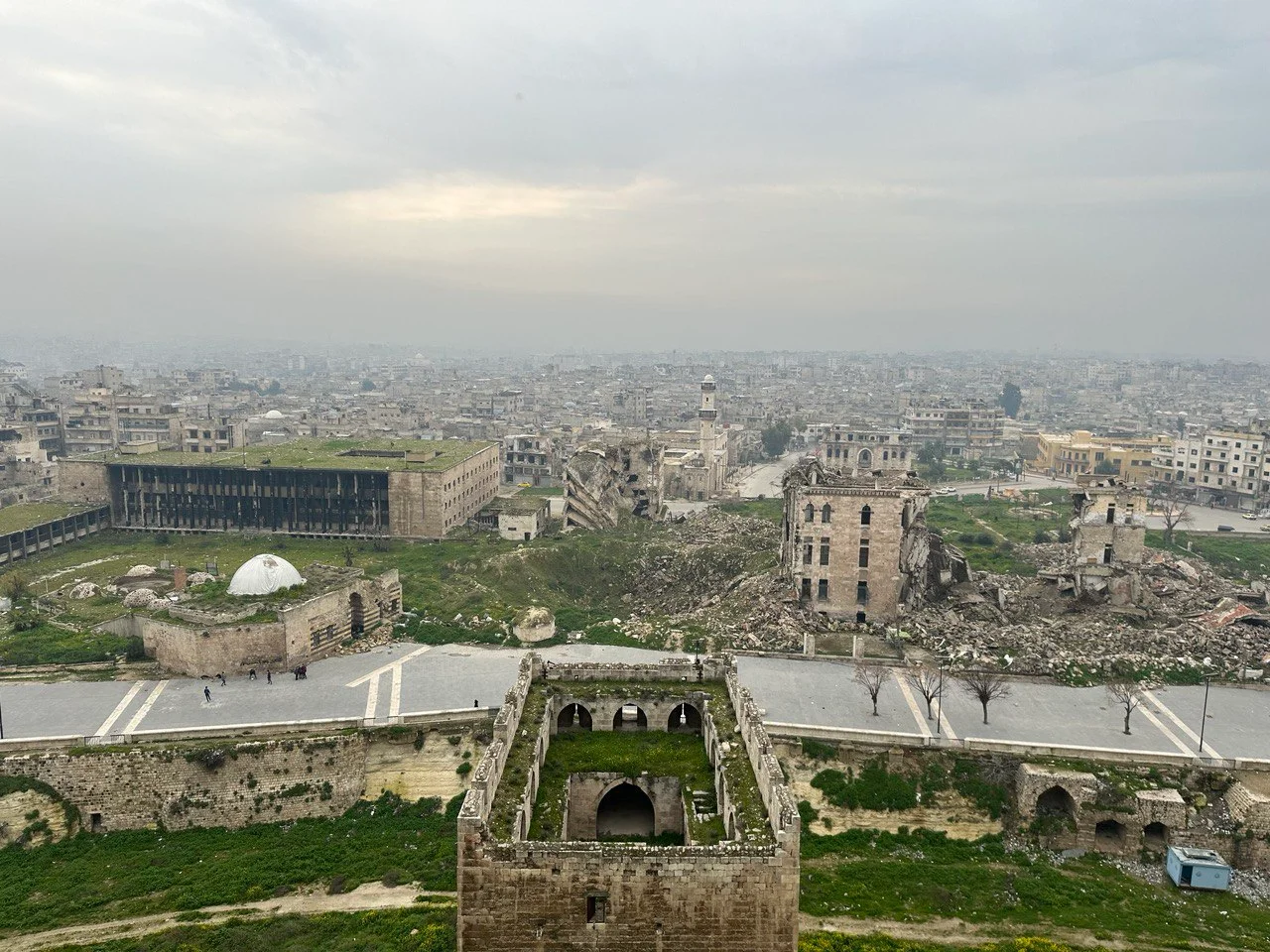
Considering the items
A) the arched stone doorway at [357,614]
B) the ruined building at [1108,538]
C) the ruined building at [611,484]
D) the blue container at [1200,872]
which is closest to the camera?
the blue container at [1200,872]

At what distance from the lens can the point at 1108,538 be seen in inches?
1892

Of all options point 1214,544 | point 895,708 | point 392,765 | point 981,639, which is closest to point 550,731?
point 392,765

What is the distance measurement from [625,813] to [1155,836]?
60.9ft

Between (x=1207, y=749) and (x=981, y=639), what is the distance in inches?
423

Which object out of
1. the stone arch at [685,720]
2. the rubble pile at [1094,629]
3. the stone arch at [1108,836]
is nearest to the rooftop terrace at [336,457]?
the rubble pile at [1094,629]

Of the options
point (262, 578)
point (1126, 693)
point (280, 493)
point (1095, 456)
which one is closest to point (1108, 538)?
point (1126, 693)

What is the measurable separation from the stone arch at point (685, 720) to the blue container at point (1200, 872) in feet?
52.6

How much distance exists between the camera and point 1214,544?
6556 centimetres

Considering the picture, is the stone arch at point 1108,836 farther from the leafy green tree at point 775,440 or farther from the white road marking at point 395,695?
the leafy green tree at point 775,440

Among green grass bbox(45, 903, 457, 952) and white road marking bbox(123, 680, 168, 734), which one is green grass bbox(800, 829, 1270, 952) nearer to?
green grass bbox(45, 903, 457, 952)

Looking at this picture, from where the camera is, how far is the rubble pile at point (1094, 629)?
125ft

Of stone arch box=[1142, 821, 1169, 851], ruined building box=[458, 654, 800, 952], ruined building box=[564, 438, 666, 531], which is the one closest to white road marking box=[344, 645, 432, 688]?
ruined building box=[458, 654, 800, 952]

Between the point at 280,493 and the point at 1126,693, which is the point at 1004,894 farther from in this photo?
the point at 280,493

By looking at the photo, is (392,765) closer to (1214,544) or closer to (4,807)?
(4,807)
